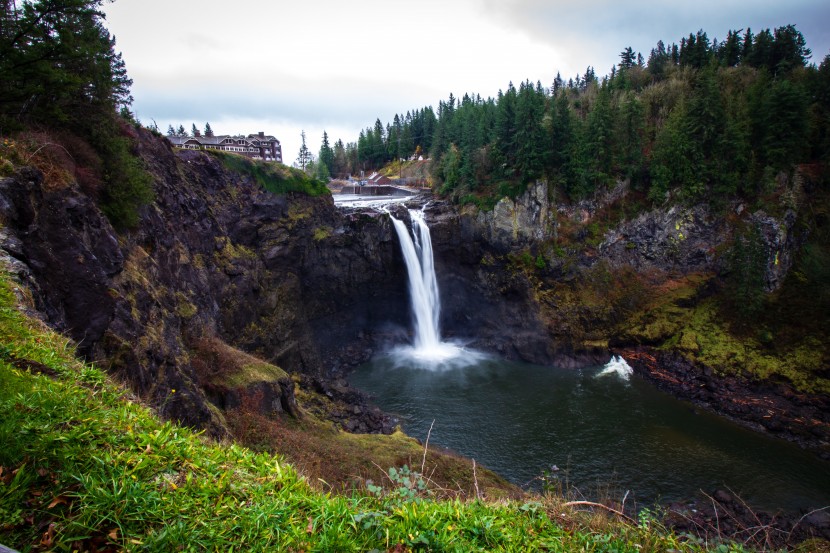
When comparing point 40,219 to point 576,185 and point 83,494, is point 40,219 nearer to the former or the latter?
point 83,494

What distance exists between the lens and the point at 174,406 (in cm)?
1191

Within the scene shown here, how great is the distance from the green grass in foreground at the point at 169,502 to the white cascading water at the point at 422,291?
1260 inches

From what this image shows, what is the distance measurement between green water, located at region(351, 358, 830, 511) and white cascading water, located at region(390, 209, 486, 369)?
5.90 metres

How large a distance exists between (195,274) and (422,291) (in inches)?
810

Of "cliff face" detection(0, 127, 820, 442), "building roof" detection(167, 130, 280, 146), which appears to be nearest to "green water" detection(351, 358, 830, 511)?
"cliff face" detection(0, 127, 820, 442)

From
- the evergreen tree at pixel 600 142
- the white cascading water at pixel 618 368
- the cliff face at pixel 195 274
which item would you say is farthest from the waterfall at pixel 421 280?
the evergreen tree at pixel 600 142

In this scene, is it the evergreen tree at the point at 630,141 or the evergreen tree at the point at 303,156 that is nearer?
the evergreen tree at the point at 630,141

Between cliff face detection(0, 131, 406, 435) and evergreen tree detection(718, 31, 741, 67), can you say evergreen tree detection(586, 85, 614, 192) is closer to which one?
cliff face detection(0, 131, 406, 435)

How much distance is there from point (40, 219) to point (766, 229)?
146 ft

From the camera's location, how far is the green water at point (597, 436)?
19.6m

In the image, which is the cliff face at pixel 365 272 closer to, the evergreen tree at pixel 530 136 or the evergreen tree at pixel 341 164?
the evergreen tree at pixel 530 136

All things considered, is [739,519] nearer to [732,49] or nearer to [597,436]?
[597,436]

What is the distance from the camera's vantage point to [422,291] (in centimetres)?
3859

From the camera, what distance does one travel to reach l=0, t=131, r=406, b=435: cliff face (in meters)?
9.90
